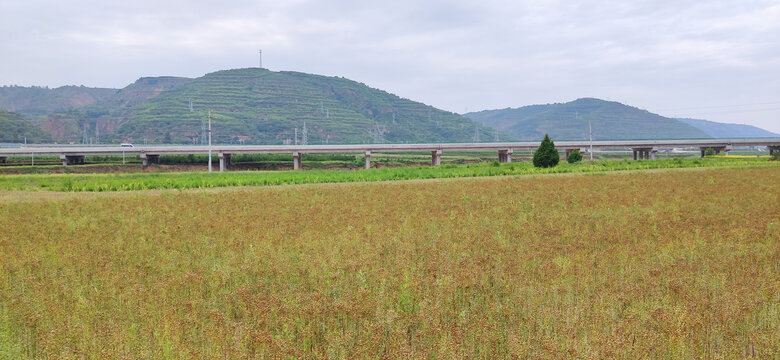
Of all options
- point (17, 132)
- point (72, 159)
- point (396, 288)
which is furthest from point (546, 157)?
point (17, 132)

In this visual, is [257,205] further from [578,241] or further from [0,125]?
[0,125]

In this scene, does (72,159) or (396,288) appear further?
(72,159)

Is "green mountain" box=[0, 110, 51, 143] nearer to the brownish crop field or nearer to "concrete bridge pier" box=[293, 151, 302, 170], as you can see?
"concrete bridge pier" box=[293, 151, 302, 170]

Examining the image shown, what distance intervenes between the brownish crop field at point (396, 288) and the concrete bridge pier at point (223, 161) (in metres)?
71.3

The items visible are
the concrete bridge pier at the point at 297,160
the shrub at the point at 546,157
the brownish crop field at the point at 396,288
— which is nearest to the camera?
the brownish crop field at the point at 396,288

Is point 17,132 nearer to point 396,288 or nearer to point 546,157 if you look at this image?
point 546,157

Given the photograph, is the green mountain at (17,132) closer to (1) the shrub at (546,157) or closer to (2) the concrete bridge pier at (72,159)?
(2) the concrete bridge pier at (72,159)

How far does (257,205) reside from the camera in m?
22.0

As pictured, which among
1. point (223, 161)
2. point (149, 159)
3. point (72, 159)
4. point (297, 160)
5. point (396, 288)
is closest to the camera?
point (396, 288)

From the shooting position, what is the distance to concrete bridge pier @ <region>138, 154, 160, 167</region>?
84713 mm

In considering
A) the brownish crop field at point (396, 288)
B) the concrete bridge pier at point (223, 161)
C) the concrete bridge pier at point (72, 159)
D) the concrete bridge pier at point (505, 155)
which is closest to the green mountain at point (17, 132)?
the concrete bridge pier at point (72, 159)

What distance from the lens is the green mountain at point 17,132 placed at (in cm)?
16962

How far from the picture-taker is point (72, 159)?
84.8 metres

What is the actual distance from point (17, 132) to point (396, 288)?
218 metres
